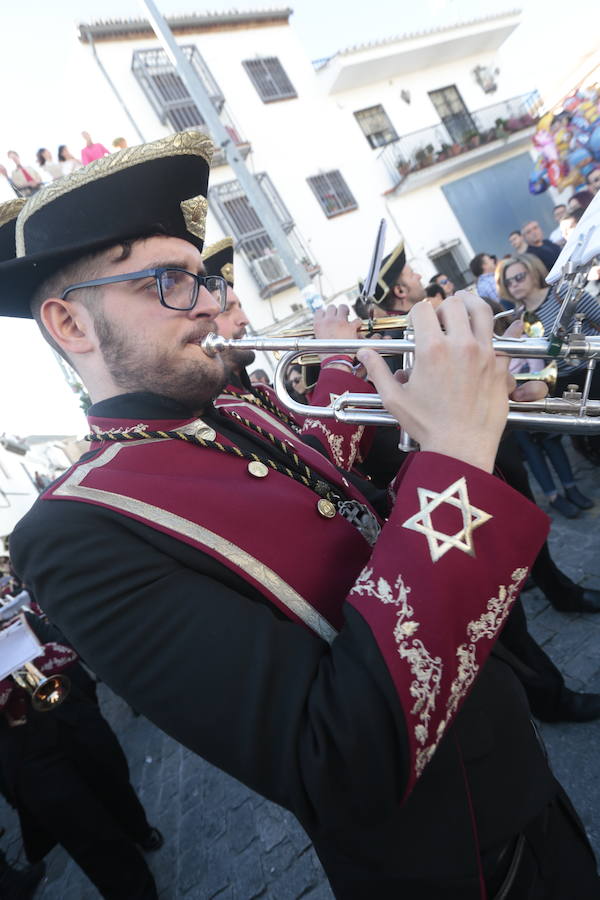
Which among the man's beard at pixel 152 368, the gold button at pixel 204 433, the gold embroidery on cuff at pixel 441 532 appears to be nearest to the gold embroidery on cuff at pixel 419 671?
the gold embroidery on cuff at pixel 441 532

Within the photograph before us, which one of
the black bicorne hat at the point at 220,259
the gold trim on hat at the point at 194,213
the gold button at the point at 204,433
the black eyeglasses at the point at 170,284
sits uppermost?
the black bicorne hat at the point at 220,259

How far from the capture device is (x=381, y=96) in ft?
59.6

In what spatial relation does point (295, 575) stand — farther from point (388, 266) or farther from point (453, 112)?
point (453, 112)

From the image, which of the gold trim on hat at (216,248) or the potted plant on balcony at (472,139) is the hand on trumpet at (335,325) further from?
the potted plant on balcony at (472,139)

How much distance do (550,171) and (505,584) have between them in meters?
8.76

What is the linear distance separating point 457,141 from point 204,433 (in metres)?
22.0

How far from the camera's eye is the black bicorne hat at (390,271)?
3.46 meters

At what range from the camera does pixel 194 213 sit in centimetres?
159

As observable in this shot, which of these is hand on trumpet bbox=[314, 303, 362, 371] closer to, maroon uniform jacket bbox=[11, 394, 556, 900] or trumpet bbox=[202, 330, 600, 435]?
trumpet bbox=[202, 330, 600, 435]

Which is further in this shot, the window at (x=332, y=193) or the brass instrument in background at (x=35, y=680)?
the window at (x=332, y=193)

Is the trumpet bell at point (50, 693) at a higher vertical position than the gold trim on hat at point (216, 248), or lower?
lower

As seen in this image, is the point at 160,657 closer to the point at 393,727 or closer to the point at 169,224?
the point at 393,727

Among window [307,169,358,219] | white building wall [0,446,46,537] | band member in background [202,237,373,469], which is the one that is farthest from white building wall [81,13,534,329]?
white building wall [0,446,46,537]

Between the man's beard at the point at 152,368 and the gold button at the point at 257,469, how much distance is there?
0.27 m
